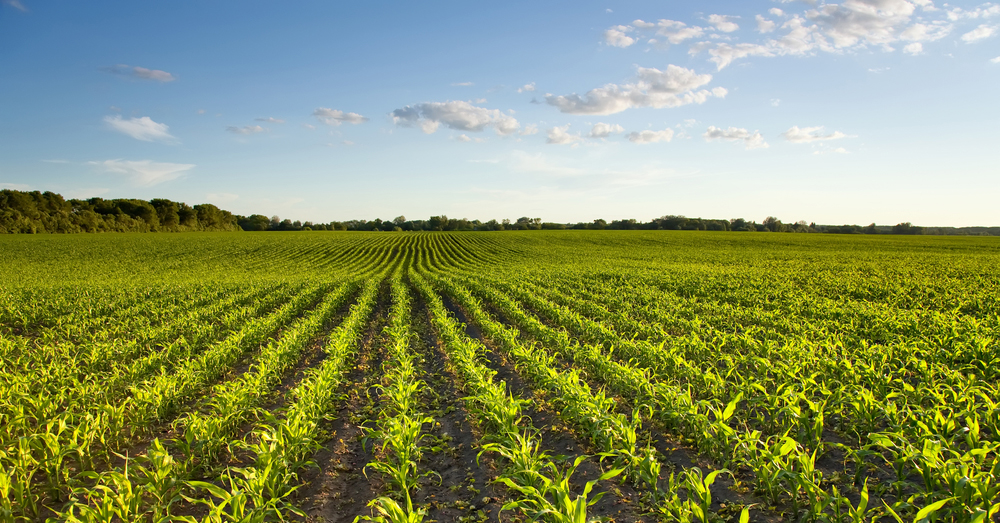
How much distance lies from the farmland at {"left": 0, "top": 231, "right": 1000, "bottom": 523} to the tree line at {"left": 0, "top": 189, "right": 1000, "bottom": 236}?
270 ft

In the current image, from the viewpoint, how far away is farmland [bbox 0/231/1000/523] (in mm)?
3924

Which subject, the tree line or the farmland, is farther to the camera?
the tree line

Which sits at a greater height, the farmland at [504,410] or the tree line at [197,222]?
the tree line at [197,222]

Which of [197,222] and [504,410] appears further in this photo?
[197,222]

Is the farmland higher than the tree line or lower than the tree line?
lower

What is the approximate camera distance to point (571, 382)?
6.21 metres

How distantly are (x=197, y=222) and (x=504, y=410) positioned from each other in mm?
127855

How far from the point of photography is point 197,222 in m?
108

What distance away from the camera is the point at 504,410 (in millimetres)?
5043

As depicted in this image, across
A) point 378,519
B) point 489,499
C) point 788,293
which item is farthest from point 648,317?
point 378,519

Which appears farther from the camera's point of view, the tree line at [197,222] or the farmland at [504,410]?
the tree line at [197,222]

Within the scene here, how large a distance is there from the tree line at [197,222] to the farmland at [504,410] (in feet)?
270

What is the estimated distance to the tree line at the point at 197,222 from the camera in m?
74.2

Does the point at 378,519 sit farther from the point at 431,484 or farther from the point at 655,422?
the point at 655,422
